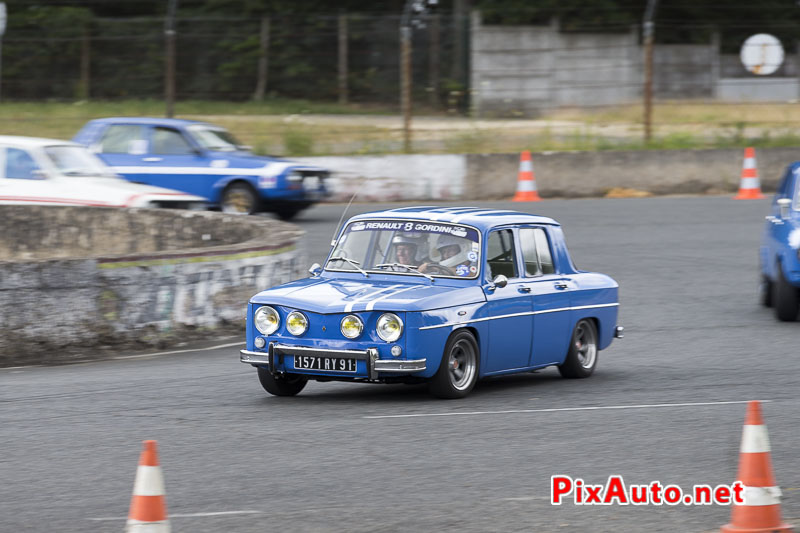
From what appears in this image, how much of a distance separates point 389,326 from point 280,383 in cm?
109

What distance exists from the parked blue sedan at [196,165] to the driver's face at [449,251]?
11.0 m

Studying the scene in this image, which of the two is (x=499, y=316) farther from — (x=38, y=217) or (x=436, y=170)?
(x=436, y=170)

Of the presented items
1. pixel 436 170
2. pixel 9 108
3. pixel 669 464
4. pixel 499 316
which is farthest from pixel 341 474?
pixel 9 108

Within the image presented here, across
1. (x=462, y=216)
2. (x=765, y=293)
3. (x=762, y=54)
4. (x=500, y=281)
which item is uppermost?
(x=762, y=54)

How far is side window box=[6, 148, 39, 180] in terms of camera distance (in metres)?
16.7

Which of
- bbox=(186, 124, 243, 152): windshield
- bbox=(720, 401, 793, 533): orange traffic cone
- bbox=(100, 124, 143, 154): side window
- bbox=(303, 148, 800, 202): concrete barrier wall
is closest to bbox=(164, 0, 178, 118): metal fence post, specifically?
bbox=(303, 148, 800, 202): concrete barrier wall

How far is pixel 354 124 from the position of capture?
2534 cm

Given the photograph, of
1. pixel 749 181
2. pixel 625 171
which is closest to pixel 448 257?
pixel 749 181

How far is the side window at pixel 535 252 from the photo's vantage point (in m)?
9.89

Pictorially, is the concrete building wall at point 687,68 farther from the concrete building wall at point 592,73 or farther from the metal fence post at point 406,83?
the metal fence post at point 406,83

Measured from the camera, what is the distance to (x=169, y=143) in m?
20.3

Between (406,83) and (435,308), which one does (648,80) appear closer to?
(406,83)

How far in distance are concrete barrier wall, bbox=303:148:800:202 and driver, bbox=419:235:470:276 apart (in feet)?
44.3

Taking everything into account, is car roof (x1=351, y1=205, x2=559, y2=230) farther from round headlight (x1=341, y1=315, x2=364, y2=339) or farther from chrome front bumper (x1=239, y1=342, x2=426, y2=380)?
chrome front bumper (x1=239, y1=342, x2=426, y2=380)
